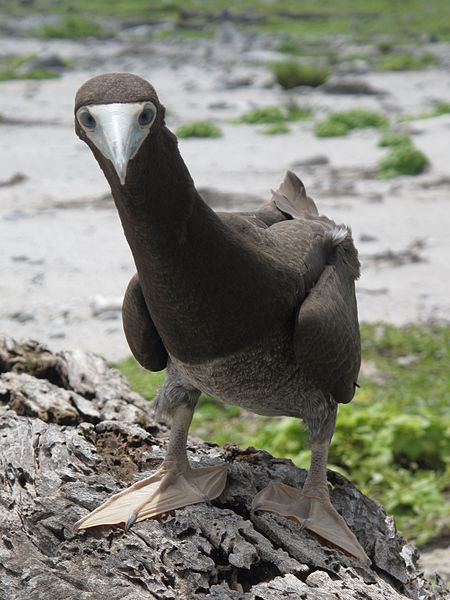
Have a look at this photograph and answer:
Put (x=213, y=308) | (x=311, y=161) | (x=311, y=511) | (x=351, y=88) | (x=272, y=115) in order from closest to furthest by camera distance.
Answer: (x=213, y=308) → (x=311, y=511) → (x=311, y=161) → (x=272, y=115) → (x=351, y=88)

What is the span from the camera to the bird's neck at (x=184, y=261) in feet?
12.5

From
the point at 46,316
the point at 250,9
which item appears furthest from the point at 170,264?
the point at 250,9

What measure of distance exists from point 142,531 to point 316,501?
2.91ft

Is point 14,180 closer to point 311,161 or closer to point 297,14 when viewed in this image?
point 311,161

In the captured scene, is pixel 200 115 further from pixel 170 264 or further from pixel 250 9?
pixel 250 9

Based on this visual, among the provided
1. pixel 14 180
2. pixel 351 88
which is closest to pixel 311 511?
pixel 14 180

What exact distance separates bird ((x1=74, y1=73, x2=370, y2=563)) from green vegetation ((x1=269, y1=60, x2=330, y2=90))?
82.4 feet

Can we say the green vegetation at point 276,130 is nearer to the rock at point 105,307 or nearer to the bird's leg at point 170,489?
the rock at point 105,307

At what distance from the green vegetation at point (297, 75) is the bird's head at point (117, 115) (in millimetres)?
26672

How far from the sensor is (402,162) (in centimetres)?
1673

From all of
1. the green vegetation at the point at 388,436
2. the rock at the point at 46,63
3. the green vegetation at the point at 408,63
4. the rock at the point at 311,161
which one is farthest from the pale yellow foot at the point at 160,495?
the green vegetation at the point at 408,63

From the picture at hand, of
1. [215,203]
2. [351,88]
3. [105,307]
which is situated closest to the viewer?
[105,307]

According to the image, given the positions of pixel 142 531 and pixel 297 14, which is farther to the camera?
pixel 297 14

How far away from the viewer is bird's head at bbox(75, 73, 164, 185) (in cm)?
341
